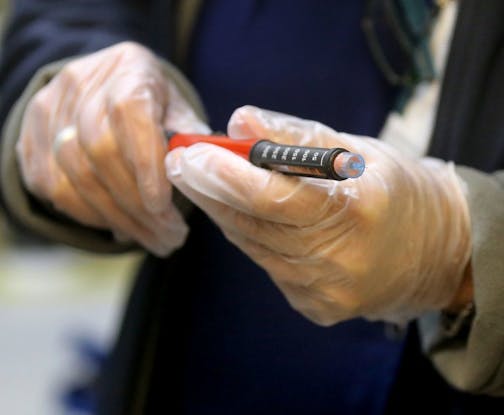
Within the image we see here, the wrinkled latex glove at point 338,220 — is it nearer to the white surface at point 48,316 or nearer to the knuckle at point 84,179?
the knuckle at point 84,179

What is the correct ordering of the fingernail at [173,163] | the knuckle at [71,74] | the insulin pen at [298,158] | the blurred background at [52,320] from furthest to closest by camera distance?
1. the blurred background at [52,320]
2. the knuckle at [71,74]
3. the fingernail at [173,163]
4. the insulin pen at [298,158]

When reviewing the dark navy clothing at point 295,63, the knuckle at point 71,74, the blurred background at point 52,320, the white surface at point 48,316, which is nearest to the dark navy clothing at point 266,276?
the dark navy clothing at point 295,63

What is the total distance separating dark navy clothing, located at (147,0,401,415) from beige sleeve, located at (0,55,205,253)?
2.8 inches

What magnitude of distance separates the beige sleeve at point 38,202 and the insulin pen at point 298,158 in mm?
163

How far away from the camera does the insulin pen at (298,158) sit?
12.6 inches

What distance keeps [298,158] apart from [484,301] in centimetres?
16

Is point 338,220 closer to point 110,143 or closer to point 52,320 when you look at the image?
point 110,143

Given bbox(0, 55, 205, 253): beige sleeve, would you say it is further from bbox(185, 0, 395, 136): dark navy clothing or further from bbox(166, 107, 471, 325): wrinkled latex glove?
bbox(166, 107, 471, 325): wrinkled latex glove

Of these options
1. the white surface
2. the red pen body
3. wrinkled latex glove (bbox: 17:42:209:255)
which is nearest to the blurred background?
the white surface

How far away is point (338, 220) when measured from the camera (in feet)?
1.28

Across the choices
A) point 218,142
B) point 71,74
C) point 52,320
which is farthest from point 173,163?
point 52,320

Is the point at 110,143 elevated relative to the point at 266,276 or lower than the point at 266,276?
elevated

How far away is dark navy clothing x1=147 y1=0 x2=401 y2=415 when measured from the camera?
0.60 meters

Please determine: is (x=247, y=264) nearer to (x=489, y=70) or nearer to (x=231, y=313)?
(x=231, y=313)
